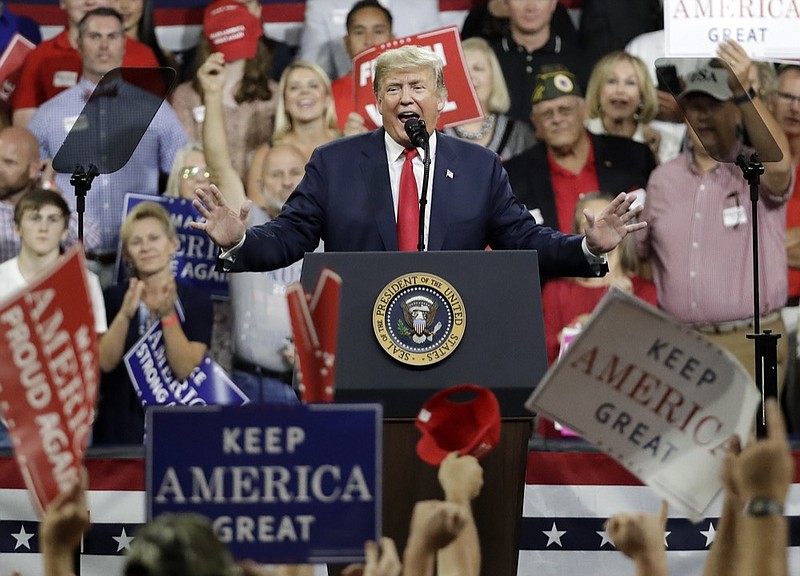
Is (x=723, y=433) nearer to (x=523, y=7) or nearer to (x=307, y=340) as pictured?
(x=307, y=340)

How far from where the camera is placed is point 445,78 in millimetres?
5770

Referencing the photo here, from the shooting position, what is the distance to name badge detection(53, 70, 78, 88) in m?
6.52

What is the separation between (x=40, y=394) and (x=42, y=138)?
4637 mm

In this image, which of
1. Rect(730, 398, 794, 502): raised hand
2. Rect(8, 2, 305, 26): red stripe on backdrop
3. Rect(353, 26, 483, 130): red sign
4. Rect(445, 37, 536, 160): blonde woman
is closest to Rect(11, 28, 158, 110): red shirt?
Rect(8, 2, 305, 26): red stripe on backdrop

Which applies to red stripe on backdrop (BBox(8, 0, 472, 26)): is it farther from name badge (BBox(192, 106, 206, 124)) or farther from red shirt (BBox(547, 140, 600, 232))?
red shirt (BBox(547, 140, 600, 232))

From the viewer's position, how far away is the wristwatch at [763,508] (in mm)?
1840

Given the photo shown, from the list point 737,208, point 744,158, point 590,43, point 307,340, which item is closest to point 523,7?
point 590,43

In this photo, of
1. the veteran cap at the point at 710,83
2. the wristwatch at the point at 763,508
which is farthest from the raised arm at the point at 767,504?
the veteran cap at the point at 710,83

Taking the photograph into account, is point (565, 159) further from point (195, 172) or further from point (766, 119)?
point (195, 172)

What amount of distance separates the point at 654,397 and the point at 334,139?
13.1ft

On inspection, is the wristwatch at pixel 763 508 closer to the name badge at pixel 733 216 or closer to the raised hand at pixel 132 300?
the name badge at pixel 733 216

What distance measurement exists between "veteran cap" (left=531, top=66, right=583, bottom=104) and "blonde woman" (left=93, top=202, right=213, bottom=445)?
1.81m

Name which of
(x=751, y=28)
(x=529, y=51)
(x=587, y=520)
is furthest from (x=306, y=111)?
(x=587, y=520)

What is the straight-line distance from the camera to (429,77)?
A: 3.67 metres
